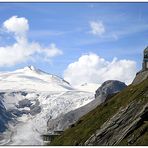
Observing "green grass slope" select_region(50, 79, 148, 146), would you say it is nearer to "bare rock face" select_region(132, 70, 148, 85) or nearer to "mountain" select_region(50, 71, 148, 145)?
"mountain" select_region(50, 71, 148, 145)

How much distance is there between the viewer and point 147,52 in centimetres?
19338

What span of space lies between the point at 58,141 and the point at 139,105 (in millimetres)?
35849

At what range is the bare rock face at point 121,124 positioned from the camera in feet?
405

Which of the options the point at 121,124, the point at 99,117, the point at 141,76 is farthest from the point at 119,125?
the point at 141,76

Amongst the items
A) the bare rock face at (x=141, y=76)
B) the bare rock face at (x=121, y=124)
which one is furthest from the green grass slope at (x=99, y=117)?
the bare rock face at (x=141, y=76)

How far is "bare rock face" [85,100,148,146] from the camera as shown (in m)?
123

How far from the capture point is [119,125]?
5089 inches

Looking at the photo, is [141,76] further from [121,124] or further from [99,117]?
[121,124]

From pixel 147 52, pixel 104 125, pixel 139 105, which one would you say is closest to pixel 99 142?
pixel 104 125

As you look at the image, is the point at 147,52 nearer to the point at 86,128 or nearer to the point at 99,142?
the point at 86,128

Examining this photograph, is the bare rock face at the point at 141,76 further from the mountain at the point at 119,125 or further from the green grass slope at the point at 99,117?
the mountain at the point at 119,125

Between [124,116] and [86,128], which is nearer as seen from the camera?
[124,116]

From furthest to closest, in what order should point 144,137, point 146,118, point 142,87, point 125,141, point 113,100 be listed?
point 113,100, point 142,87, point 146,118, point 125,141, point 144,137

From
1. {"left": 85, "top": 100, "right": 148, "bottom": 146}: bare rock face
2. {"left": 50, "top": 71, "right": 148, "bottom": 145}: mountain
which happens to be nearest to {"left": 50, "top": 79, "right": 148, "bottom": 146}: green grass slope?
{"left": 50, "top": 71, "right": 148, "bottom": 145}: mountain
